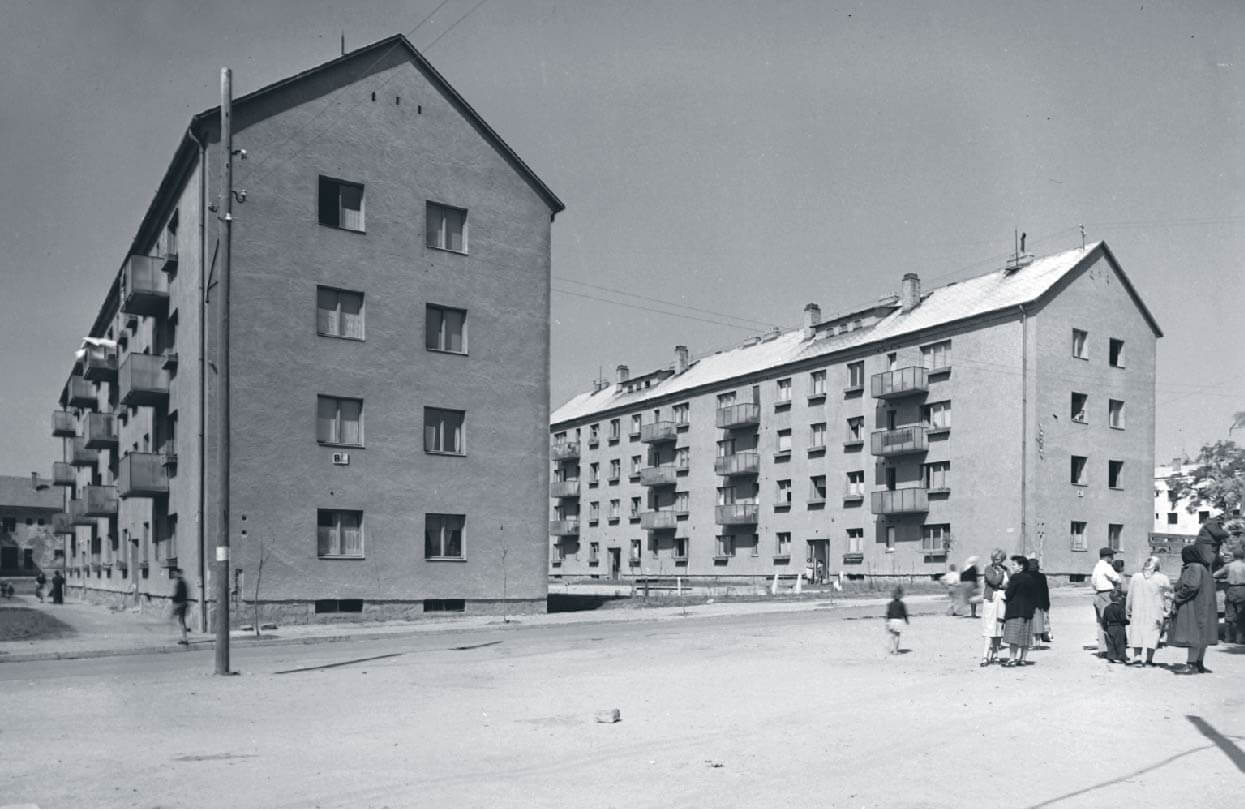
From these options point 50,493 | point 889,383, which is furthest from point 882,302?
point 50,493

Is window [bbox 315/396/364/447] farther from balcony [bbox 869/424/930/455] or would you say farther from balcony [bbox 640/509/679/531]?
balcony [bbox 640/509/679/531]

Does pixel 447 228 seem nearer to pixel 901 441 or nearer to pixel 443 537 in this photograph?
pixel 443 537

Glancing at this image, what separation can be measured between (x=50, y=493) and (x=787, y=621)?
292 feet

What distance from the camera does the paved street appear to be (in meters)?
7.61

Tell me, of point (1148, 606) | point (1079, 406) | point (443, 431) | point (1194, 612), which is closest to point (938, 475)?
point (1079, 406)

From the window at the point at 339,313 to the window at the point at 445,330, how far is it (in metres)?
2.00

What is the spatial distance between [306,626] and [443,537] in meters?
4.88

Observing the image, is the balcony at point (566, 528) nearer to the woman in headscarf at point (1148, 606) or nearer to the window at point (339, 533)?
the window at point (339, 533)

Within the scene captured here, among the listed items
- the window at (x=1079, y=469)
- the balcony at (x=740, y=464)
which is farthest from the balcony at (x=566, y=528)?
the window at (x=1079, y=469)

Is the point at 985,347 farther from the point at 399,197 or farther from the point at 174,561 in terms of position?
the point at 174,561

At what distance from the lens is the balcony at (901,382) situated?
48.2m

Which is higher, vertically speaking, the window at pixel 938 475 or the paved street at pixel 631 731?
the window at pixel 938 475

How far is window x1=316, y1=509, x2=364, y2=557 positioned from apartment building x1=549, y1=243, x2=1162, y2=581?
87.4 feet

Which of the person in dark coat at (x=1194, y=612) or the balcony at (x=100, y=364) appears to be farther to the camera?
the balcony at (x=100, y=364)
